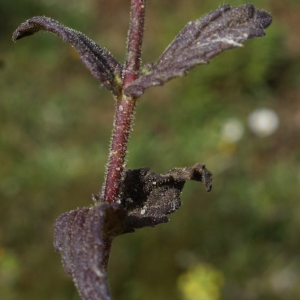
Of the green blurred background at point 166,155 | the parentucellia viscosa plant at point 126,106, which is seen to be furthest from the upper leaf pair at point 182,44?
the green blurred background at point 166,155

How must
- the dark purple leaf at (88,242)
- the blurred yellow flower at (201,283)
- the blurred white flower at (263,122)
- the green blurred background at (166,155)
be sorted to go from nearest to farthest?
the dark purple leaf at (88,242), the blurred yellow flower at (201,283), the green blurred background at (166,155), the blurred white flower at (263,122)

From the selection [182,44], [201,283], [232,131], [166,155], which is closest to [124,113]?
[182,44]

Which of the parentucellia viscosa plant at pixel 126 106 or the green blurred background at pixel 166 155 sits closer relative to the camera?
the parentucellia viscosa plant at pixel 126 106

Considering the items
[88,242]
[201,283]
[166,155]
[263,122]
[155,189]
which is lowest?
[88,242]

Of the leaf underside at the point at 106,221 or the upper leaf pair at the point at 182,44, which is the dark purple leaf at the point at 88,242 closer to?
the leaf underside at the point at 106,221

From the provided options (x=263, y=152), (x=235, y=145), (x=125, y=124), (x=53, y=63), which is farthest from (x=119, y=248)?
(x=53, y=63)

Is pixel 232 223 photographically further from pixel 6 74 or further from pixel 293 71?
pixel 6 74

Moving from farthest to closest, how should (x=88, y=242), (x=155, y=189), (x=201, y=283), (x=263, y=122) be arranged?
(x=263, y=122) → (x=201, y=283) → (x=155, y=189) → (x=88, y=242)

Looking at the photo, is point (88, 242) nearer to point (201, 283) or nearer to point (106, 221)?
point (106, 221)
